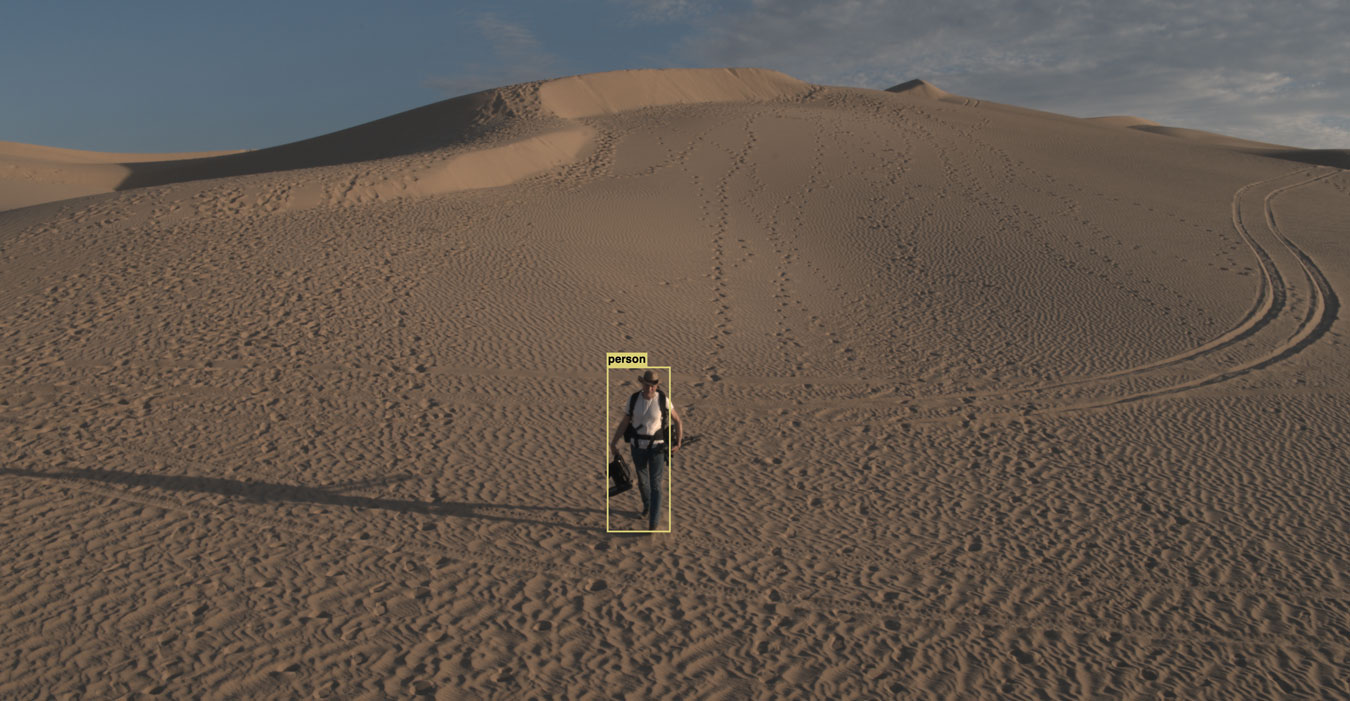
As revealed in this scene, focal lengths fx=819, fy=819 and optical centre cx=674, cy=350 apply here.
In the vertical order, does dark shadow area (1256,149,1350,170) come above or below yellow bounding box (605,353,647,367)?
above

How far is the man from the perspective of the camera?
23.8ft

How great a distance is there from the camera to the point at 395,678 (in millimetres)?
5668

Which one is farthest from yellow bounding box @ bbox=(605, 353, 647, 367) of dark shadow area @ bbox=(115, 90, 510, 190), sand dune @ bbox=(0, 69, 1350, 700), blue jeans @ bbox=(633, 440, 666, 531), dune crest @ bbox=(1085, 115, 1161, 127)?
dune crest @ bbox=(1085, 115, 1161, 127)

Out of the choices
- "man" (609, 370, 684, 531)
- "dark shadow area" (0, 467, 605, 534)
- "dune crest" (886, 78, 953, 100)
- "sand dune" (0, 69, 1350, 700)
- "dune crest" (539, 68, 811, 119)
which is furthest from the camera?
"dune crest" (886, 78, 953, 100)

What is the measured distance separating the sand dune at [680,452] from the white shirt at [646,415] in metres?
1.15

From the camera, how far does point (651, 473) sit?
7512 millimetres

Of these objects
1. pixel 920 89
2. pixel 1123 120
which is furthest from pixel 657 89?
pixel 1123 120

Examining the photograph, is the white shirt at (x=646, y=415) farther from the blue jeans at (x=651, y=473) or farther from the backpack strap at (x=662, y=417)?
the blue jeans at (x=651, y=473)

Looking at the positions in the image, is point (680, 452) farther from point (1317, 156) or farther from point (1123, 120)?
point (1123, 120)

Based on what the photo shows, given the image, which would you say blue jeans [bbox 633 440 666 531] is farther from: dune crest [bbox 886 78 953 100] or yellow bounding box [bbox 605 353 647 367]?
dune crest [bbox 886 78 953 100]

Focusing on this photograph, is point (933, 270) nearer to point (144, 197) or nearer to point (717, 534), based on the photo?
point (717, 534)

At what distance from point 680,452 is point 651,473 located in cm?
235

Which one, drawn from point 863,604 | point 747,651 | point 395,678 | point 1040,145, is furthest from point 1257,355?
point 1040,145

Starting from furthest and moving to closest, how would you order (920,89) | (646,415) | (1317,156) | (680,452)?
(920,89) < (1317,156) < (680,452) < (646,415)
